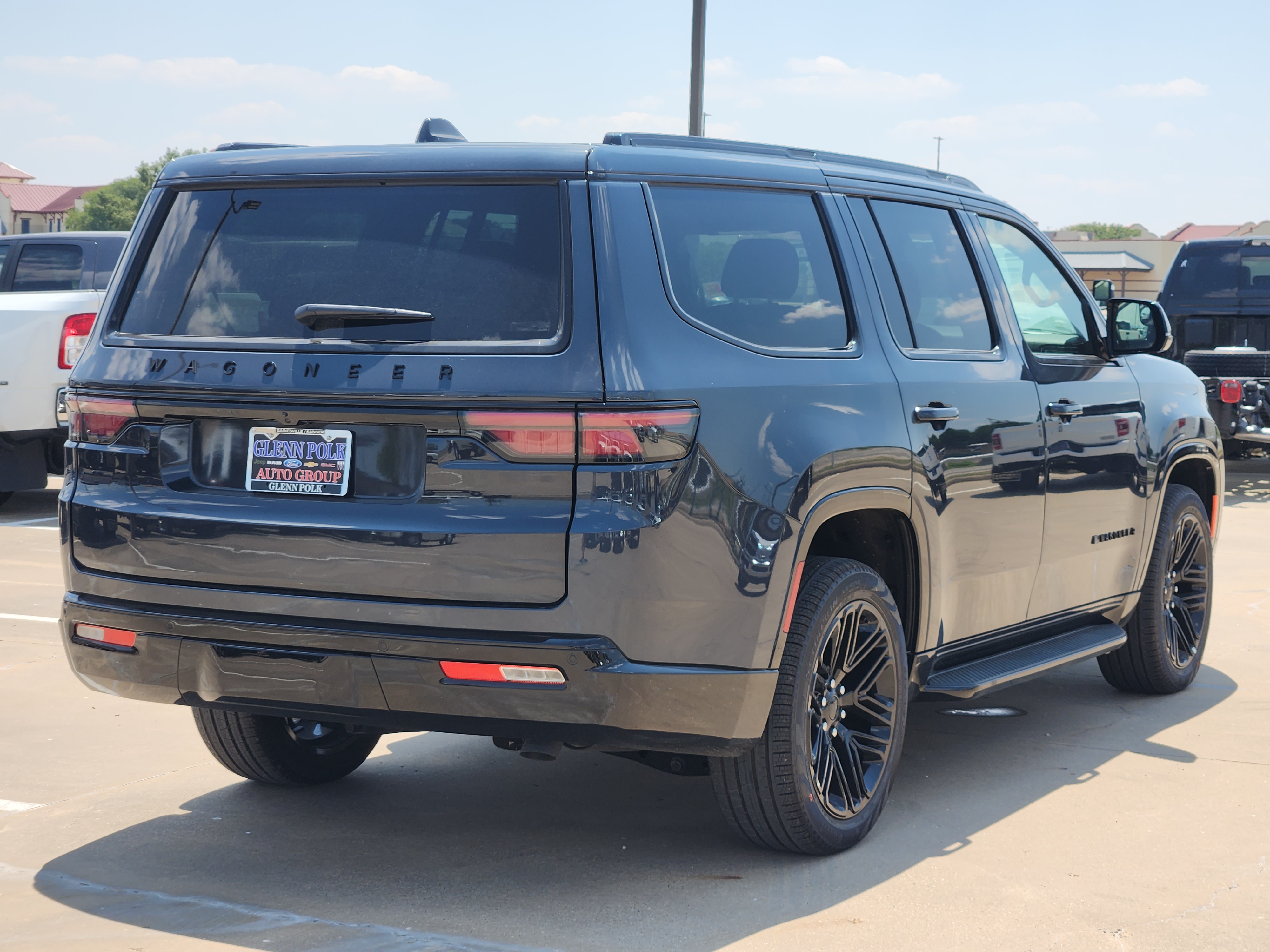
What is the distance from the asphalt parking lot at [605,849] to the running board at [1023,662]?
375 millimetres

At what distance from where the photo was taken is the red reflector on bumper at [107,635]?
→ 155 inches

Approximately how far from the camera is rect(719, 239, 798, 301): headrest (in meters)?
4.00

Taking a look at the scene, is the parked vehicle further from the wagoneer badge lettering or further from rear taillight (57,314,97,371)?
rear taillight (57,314,97,371)

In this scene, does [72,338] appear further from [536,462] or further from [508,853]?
[536,462]

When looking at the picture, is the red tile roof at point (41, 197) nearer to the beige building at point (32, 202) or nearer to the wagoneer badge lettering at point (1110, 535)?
the beige building at point (32, 202)

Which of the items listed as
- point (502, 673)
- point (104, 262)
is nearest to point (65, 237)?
point (104, 262)

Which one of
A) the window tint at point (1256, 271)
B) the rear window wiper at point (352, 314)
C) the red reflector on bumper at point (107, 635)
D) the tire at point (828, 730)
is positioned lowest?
the tire at point (828, 730)

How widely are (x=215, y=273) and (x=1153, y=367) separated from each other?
388 centimetres

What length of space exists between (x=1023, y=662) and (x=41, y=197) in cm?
17585

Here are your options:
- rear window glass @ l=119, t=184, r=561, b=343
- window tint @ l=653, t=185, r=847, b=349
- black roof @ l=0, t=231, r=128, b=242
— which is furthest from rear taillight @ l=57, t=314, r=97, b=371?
window tint @ l=653, t=185, r=847, b=349

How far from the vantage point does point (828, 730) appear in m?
4.21

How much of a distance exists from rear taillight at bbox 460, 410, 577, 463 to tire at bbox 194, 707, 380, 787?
4.70 feet

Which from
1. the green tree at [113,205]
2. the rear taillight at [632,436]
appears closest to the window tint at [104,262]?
the rear taillight at [632,436]

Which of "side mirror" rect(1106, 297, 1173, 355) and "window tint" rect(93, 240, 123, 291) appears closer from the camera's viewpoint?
"side mirror" rect(1106, 297, 1173, 355)
